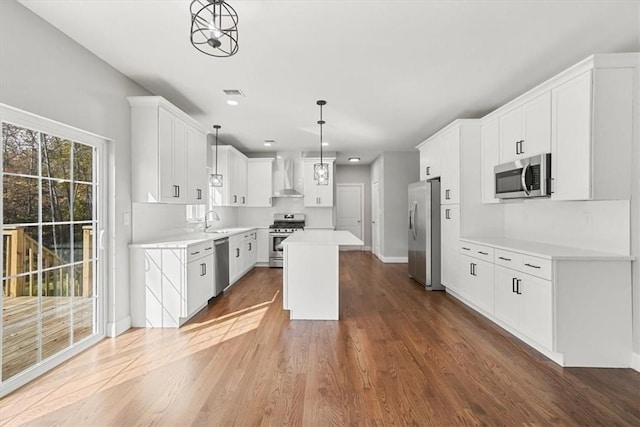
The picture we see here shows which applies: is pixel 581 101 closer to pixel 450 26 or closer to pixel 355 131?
pixel 450 26

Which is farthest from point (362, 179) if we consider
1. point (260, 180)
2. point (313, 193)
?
point (260, 180)

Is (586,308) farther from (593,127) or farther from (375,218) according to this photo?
(375,218)

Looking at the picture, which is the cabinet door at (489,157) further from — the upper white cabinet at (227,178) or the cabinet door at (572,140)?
the upper white cabinet at (227,178)

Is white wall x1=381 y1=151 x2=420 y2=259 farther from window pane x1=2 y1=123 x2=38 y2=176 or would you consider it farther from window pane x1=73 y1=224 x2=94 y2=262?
window pane x1=2 y1=123 x2=38 y2=176

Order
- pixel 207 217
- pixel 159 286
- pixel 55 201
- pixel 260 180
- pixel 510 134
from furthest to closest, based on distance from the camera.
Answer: pixel 260 180 → pixel 207 217 → pixel 510 134 → pixel 159 286 → pixel 55 201

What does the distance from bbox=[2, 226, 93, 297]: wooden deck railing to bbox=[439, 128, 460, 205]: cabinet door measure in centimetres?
444

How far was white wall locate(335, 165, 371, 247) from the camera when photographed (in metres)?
9.25

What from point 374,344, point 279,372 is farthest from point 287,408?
point 374,344

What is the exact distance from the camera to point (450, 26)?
7.82 ft

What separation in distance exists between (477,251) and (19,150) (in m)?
4.43

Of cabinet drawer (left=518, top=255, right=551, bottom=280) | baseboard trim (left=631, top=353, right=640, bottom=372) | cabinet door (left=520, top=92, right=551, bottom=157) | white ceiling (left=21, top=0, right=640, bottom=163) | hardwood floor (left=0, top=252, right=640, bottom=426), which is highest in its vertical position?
white ceiling (left=21, top=0, right=640, bottom=163)

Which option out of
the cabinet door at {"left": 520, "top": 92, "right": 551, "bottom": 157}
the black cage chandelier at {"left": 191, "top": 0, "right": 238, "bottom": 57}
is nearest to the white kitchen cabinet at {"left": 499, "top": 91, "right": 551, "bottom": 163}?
the cabinet door at {"left": 520, "top": 92, "right": 551, "bottom": 157}

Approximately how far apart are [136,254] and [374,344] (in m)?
2.63

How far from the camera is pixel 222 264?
4.56m
